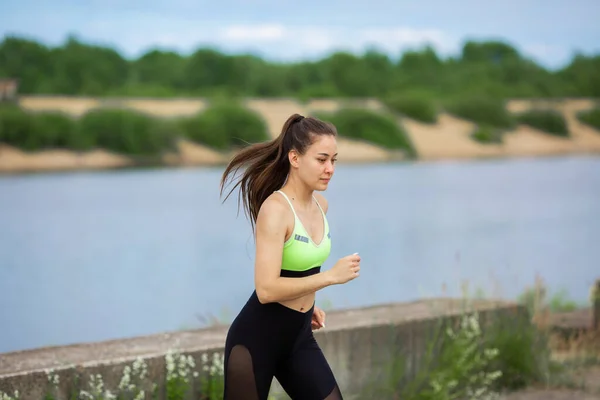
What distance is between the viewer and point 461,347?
708 centimetres

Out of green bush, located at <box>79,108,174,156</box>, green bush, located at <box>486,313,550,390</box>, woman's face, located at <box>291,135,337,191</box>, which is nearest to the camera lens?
woman's face, located at <box>291,135,337,191</box>

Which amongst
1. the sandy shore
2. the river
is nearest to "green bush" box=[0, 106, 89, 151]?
the sandy shore

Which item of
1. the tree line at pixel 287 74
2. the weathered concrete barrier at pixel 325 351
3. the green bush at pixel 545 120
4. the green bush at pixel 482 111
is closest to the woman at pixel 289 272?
the weathered concrete barrier at pixel 325 351

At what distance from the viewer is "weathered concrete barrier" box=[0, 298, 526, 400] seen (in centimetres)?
531

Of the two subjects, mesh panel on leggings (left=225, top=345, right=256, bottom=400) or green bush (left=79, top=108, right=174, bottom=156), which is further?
green bush (left=79, top=108, right=174, bottom=156)

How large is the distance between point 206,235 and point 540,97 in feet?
171

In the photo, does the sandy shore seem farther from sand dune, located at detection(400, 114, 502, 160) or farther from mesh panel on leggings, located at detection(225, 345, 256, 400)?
mesh panel on leggings, located at detection(225, 345, 256, 400)

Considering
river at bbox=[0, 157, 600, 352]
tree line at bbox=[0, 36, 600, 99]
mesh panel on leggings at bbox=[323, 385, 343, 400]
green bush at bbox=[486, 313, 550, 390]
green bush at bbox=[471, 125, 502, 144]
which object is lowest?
river at bbox=[0, 157, 600, 352]

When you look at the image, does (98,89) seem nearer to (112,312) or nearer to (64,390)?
(112,312)

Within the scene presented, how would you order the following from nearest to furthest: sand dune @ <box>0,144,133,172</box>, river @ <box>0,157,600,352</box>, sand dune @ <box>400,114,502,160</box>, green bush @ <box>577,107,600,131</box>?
river @ <box>0,157,600,352</box> < sand dune @ <box>0,144,133,172</box> < sand dune @ <box>400,114,502,160</box> < green bush @ <box>577,107,600,131</box>

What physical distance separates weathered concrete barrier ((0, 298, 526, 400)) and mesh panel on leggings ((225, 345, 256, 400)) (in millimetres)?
1390

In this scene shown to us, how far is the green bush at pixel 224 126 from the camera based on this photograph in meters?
62.7

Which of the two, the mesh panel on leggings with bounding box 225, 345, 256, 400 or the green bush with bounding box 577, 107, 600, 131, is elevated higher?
the green bush with bounding box 577, 107, 600, 131

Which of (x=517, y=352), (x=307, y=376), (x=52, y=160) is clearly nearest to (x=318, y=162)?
(x=307, y=376)
